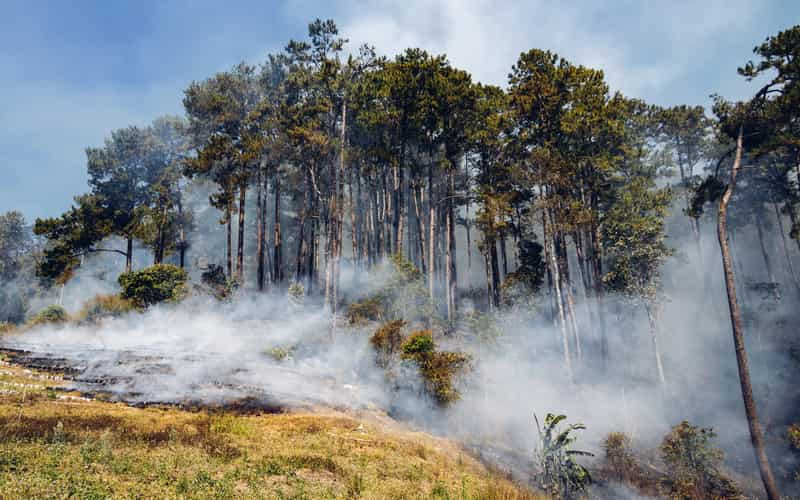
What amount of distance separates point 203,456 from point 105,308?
2238 cm

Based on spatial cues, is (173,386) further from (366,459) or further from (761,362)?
(761,362)

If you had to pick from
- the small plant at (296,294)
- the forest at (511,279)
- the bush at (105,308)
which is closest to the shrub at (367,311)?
the forest at (511,279)

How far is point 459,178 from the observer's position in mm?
35969

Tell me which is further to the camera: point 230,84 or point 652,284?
point 230,84

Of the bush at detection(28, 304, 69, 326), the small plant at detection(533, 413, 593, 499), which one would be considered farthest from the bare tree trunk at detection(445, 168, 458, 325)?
the bush at detection(28, 304, 69, 326)

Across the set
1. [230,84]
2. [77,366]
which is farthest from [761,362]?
[230,84]

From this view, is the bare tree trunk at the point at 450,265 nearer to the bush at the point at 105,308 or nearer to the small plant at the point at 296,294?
the small plant at the point at 296,294

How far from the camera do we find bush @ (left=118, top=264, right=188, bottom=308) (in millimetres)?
25859

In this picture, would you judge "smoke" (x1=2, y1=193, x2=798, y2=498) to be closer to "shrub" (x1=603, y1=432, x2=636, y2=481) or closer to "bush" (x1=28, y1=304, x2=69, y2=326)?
"bush" (x1=28, y1=304, x2=69, y2=326)

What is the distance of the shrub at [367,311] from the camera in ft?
78.8

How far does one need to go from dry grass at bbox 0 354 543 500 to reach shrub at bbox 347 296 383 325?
9.18 meters

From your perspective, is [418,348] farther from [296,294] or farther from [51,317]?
[51,317]

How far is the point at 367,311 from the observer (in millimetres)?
24391

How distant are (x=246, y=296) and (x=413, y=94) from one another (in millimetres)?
18157
